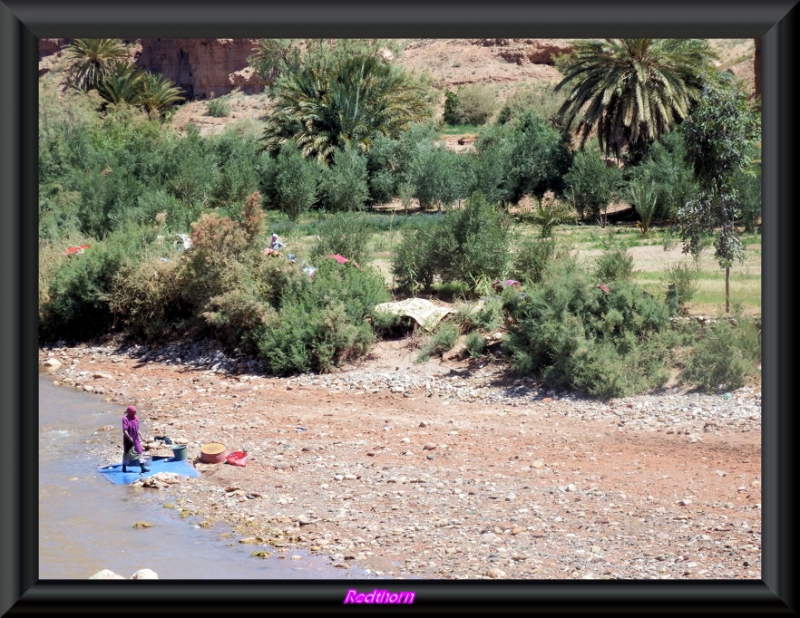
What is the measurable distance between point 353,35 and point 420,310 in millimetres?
11379

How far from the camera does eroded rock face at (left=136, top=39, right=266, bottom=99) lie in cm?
6444

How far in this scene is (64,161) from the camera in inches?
1101

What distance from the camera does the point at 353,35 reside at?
9.78 feet

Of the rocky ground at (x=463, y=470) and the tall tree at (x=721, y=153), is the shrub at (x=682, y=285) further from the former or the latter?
the rocky ground at (x=463, y=470)

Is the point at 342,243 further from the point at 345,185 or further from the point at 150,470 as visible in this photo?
the point at 345,185

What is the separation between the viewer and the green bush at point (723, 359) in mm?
10891

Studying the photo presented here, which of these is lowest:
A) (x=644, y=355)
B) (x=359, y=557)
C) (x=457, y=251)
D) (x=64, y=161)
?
(x=359, y=557)

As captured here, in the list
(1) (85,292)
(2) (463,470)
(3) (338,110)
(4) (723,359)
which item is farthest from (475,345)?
(3) (338,110)

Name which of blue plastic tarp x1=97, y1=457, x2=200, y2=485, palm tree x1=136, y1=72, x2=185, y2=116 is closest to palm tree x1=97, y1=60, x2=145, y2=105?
palm tree x1=136, y1=72, x2=185, y2=116

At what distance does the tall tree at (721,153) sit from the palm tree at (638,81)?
11254 millimetres
